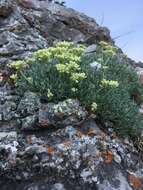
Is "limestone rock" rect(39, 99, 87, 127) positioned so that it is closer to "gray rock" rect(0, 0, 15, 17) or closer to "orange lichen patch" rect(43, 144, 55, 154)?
"orange lichen patch" rect(43, 144, 55, 154)

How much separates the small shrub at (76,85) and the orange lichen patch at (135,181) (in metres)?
0.81

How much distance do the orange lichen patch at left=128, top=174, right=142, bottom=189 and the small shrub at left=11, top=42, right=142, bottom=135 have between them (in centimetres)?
81

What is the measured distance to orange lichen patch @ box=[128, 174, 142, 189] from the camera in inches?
231

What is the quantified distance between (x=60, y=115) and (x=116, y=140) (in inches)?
34.0

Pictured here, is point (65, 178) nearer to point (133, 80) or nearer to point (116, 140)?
point (116, 140)

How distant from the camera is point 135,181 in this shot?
19.5ft

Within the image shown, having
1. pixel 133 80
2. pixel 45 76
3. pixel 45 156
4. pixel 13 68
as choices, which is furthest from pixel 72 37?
pixel 45 156

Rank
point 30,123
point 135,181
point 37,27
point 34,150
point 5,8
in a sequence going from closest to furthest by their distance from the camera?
point 34,150, point 135,181, point 30,123, point 5,8, point 37,27

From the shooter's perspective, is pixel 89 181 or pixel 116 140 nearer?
pixel 89 181

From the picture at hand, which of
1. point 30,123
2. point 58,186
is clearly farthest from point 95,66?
point 58,186

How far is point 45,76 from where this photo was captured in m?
6.68

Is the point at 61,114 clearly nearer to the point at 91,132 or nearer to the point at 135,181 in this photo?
the point at 91,132

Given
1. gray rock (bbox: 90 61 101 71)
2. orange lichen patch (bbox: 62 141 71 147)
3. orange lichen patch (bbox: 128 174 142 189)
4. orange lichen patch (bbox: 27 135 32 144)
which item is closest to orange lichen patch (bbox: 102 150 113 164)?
orange lichen patch (bbox: 128 174 142 189)

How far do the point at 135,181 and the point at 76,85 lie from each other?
160cm
